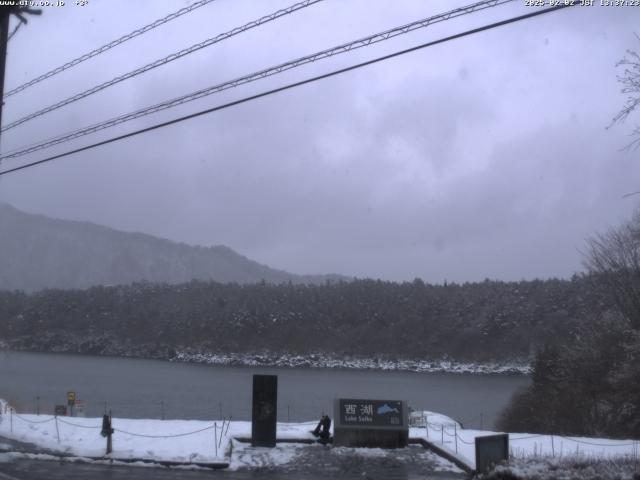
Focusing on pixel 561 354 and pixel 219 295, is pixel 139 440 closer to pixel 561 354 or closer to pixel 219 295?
pixel 561 354

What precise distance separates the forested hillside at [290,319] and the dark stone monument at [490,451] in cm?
10448

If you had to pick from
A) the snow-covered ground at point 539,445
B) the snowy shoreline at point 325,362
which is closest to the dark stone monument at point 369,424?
the snow-covered ground at point 539,445

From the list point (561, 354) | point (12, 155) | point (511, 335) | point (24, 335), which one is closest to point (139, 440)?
point (12, 155)

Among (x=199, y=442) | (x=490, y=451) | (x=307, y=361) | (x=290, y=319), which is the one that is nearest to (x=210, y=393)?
(x=199, y=442)

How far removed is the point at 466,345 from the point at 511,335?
33.8 ft

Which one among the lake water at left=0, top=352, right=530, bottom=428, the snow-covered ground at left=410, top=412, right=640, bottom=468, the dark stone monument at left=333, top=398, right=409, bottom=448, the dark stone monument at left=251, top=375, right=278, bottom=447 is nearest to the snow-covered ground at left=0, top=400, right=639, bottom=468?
the snow-covered ground at left=410, top=412, right=640, bottom=468

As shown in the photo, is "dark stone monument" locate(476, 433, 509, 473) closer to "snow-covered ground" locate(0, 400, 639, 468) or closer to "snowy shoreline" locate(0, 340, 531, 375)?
"snow-covered ground" locate(0, 400, 639, 468)

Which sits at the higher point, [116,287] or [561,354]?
[116,287]

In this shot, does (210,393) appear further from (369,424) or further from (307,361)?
(307,361)

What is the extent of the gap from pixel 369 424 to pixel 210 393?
164 ft

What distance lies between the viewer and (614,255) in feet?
131

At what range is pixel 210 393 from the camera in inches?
2687

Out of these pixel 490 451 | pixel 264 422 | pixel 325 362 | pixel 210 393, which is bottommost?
pixel 210 393

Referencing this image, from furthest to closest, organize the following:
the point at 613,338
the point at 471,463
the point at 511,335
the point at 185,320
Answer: the point at 185,320 → the point at 511,335 → the point at 613,338 → the point at 471,463
